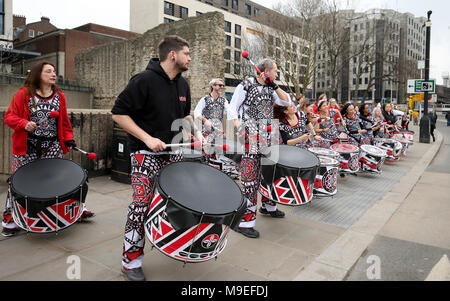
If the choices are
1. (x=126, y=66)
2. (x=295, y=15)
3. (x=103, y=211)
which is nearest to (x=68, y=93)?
(x=126, y=66)

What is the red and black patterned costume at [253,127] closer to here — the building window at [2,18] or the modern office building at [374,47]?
the modern office building at [374,47]

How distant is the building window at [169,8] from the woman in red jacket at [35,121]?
46.8m

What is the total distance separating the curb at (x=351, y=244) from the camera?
3045 mm

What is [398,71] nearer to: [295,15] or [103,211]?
[295,15]

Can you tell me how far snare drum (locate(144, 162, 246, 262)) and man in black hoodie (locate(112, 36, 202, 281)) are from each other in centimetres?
29

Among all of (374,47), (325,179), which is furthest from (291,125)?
(374,47)

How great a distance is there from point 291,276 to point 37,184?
2585 millimetres

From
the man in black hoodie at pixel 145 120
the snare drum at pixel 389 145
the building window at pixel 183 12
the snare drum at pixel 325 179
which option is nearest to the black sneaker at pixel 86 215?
the man in black hoodie at pixel 145 120

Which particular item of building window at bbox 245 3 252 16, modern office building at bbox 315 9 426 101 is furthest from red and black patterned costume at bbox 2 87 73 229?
building window at bbox 245 3 252 16

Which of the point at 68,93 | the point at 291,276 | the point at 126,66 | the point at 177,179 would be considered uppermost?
the point at 126,66

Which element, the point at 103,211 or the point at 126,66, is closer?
the point at 103,211

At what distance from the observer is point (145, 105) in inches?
108

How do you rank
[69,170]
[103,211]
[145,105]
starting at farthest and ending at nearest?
[103,211], [69,170], [145,105]

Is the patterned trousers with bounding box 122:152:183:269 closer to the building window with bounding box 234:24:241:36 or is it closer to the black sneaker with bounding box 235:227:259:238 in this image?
the black sneaker with bounding box 235:227:259:238
